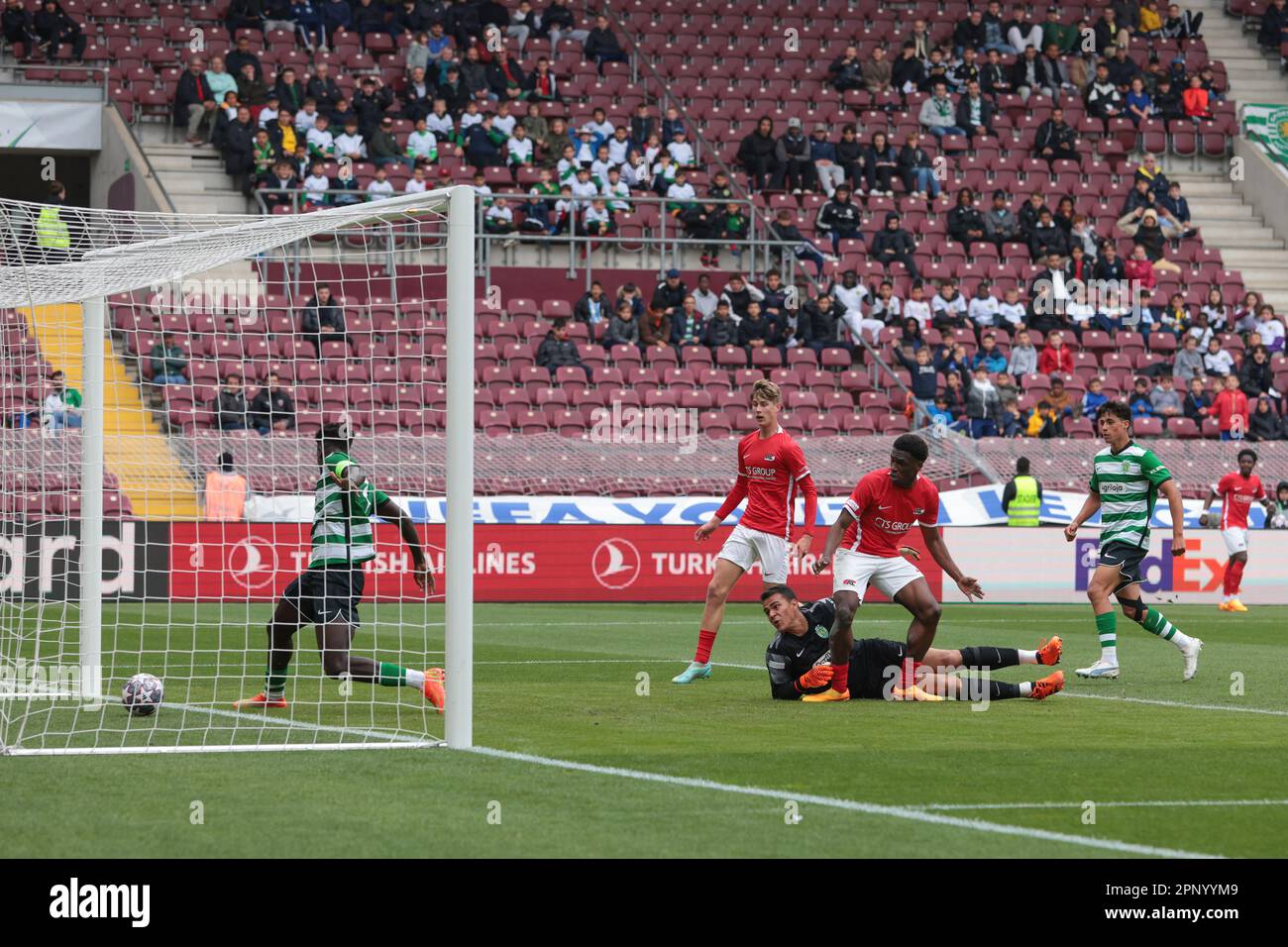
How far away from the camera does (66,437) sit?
16422 mm

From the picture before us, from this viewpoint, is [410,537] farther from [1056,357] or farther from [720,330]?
[1056,357]

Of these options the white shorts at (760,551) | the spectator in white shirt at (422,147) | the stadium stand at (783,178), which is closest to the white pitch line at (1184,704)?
the white shorts at (760,551)

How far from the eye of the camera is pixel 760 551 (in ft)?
46.3

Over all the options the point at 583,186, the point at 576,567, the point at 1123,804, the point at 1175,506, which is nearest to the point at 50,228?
the point at 1123,804

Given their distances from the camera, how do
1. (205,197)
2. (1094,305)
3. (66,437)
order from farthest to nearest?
(1094,305) < (205,197) < (66,437)

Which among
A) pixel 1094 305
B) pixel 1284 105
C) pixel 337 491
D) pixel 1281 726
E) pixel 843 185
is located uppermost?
pixel 1284 105

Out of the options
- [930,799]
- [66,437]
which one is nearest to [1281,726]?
[930,799]

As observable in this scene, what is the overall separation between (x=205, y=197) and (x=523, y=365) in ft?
22.2

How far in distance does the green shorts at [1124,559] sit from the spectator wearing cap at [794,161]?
19.5m

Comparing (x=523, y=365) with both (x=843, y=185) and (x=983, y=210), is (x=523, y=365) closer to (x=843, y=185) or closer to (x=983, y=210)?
(x=843, y=185)

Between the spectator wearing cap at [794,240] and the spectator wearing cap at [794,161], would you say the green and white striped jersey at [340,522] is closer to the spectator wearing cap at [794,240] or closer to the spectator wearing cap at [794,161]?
the spectator wearing cap at [794,240]

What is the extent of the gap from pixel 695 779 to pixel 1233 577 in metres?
17.9

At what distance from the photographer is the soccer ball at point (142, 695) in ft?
35.9

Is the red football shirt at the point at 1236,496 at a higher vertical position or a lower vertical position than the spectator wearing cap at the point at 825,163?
lower
